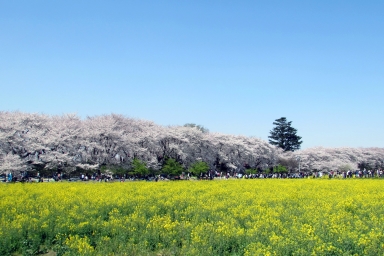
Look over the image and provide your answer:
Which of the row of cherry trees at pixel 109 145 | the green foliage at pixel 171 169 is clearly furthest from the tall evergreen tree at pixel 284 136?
the green foliage at pixel 171 169

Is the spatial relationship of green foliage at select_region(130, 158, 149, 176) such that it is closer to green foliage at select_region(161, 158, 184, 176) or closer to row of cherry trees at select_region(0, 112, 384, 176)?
green foliage at select_region(161, 158, 184, 176)

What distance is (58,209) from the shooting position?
14188 mm

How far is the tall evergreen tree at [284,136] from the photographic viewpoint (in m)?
89.0

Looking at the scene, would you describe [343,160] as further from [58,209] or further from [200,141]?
[58,209]

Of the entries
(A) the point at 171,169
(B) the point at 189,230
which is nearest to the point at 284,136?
(A) the point at 171,169

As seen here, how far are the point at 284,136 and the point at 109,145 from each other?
5157 centimetres

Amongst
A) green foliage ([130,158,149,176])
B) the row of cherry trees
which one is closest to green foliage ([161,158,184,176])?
green foliage ([130,158,149,176])

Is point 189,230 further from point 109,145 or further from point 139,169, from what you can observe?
point 109,145

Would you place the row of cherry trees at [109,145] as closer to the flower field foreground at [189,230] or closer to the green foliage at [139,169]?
the green foliage at [139,169]

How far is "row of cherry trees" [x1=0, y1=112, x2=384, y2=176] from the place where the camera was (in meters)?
43.0

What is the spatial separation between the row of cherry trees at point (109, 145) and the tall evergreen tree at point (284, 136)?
13.2 metres

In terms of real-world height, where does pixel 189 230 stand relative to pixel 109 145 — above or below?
below

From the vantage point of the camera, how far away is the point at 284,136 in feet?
293

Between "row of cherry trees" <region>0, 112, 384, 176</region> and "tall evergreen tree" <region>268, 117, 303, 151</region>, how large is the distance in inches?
519
